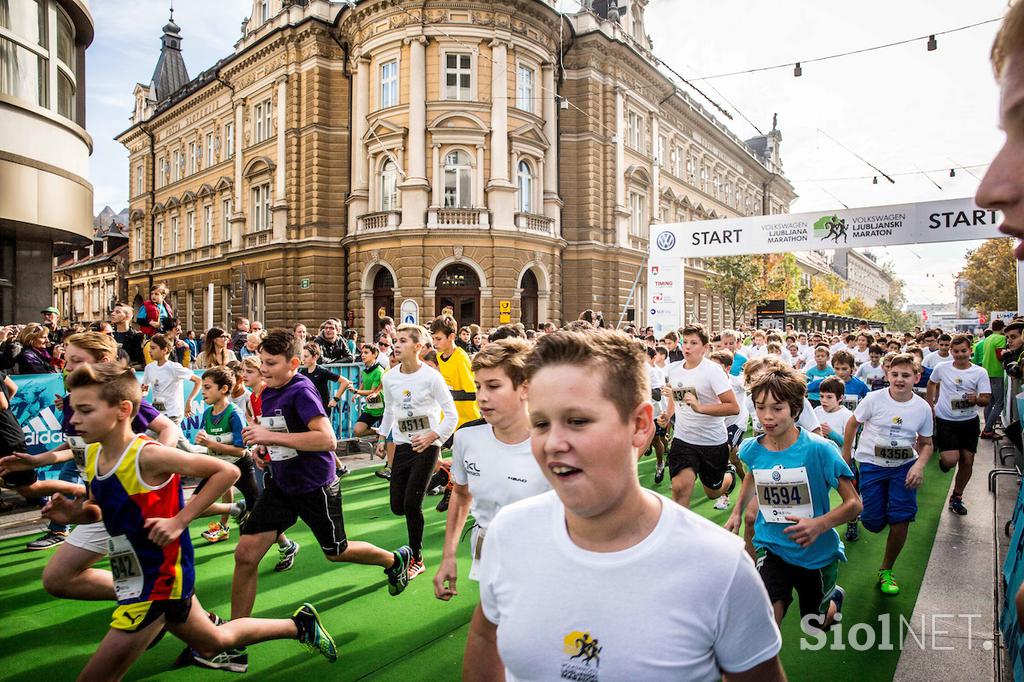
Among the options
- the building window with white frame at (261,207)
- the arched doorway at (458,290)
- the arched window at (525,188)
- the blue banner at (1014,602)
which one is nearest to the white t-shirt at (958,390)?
the blue banner at (1014,602)

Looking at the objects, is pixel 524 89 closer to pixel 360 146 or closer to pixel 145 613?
pixel 360 146

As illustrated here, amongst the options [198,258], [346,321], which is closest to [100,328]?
[346,321]

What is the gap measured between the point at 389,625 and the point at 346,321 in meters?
24.9

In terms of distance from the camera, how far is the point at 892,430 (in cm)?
571

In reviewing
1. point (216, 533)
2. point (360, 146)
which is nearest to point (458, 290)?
point (360, 146)

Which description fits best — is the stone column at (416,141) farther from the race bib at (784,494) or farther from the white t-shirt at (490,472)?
the race bib at (784,494)

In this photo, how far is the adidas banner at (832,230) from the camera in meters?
16.4

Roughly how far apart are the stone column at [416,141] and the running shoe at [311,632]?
23.3 m

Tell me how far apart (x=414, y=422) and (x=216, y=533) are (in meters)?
2.84

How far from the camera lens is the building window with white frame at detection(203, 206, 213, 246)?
37.8m

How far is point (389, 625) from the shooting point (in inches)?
193

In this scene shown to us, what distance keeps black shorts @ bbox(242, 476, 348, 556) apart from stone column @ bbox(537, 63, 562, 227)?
2479 centimetres

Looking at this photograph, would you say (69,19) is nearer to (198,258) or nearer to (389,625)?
(389,625)

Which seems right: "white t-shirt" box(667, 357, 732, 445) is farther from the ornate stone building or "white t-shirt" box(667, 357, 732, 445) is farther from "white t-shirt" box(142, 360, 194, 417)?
the ornate stone building
